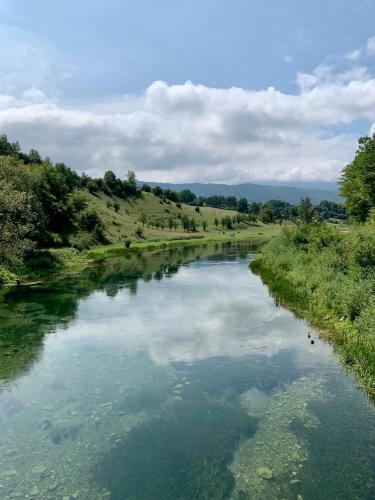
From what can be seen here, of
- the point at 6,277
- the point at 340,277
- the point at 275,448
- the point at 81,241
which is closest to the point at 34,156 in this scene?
the point at 81,241

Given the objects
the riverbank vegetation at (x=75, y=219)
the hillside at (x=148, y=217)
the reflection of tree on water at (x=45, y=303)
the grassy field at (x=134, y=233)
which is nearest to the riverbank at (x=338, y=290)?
the reflection of tree on water at (x=45, y=303)

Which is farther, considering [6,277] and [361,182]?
[361,182]

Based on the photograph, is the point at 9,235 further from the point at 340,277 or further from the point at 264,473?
the point at 264,473

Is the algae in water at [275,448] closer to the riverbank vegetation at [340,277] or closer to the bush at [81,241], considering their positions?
the riverbank vegetation at [340,277]

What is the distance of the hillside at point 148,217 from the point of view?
113 metres

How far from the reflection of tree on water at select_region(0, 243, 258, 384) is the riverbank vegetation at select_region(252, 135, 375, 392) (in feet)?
58.1

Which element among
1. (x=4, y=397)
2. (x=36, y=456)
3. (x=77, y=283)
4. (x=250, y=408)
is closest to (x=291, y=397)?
(x=250, y=408)

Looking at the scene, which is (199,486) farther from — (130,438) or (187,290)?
(187,290)

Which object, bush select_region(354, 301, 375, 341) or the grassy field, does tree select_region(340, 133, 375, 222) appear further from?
the grassy field

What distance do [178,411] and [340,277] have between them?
70.9 feet

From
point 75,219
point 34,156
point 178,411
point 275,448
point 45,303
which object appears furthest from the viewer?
point 34,156

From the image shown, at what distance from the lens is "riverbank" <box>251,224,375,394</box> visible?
21.8 m

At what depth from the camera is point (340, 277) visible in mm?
33250

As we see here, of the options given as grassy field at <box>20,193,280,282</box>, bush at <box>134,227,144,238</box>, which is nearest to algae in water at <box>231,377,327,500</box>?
grassy field at <box>20,193,280,282</box>
